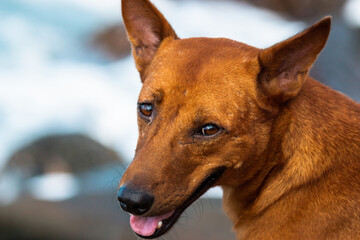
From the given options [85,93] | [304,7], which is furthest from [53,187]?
[304,7]

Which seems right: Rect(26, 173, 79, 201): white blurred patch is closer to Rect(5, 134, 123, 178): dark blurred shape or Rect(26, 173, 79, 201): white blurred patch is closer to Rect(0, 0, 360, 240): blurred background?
Rect(0, 0, 360, 240): blurred background

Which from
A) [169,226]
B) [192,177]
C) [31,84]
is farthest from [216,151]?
[31,84]

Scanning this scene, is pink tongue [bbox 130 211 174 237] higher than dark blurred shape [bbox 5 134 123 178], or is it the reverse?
pink tongue [bbox 130 211 174 237]

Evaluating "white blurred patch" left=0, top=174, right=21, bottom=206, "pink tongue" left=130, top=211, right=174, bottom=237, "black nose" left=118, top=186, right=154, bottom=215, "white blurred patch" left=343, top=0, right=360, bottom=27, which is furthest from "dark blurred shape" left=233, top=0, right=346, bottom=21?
"black nose" left=118, top=186, right=154, bottom=215

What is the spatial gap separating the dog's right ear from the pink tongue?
1192 mm

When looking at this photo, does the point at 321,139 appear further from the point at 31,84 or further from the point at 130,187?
the point at 31,84

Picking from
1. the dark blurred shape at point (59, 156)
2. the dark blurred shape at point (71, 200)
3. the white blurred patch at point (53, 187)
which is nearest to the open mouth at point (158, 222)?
the dark blurred shape at point (71, 200)

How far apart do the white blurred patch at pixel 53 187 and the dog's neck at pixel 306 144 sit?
508cm

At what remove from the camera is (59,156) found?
888cm

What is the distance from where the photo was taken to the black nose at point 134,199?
303 centimetres

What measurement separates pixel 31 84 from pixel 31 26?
9.25 ft

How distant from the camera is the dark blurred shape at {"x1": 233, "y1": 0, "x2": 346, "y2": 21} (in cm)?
1117

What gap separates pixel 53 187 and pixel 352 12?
7073 millimetres

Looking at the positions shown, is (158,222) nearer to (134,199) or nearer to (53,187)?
(134,199)
